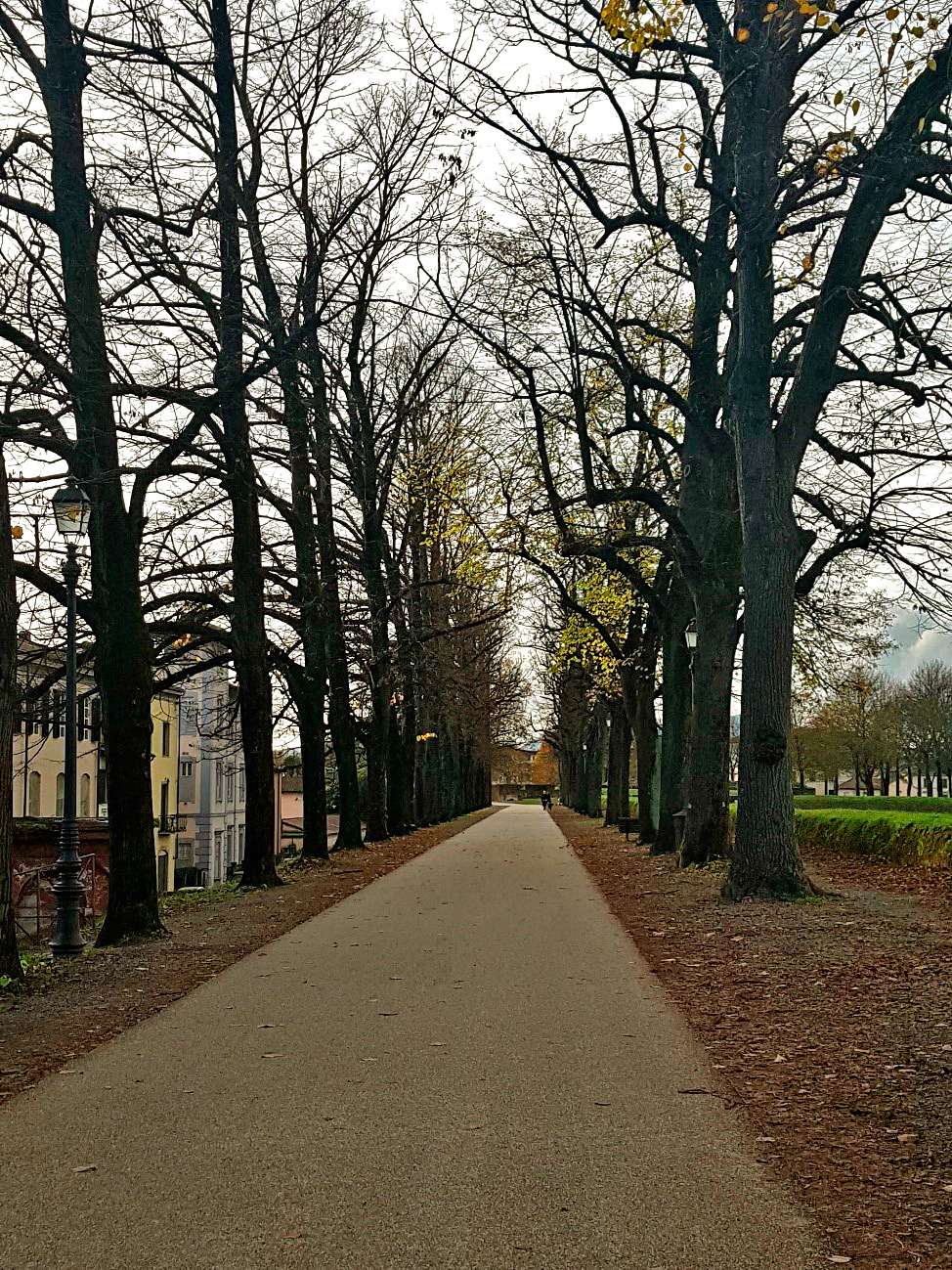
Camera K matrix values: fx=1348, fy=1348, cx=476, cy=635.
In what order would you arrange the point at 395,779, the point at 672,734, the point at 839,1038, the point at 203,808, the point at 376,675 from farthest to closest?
the point at 203,808 < the point at 395,779 < the point at 376,675 < the point at 672,734 < the point at 839,1038

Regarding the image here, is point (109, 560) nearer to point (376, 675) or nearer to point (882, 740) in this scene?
point (376, 675)

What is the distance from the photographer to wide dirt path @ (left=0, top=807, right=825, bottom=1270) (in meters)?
4.65

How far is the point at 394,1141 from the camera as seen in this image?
595 cm

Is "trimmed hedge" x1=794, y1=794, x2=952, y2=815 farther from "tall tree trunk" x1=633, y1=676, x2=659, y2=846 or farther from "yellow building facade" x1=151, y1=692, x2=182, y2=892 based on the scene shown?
"yellow building facade" x1=151, y1=692, x2=182, y2=892

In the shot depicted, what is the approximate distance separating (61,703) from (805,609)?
12.9 meters

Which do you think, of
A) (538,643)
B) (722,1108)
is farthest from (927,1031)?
(538,643)

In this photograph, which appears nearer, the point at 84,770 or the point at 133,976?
the point at 133,976

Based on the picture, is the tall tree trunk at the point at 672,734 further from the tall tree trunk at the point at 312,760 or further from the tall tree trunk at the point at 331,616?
the tall tree trunk at the point at 312,760

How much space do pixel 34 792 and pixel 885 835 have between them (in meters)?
28.4

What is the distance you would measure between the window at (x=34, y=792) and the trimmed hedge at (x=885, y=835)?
24265 mm

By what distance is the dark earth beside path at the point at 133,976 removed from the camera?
855cm

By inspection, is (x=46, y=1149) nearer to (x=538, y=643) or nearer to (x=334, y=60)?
(x=334, y=60)

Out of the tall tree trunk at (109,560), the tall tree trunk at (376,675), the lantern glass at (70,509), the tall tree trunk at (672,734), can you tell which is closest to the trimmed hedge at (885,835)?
the tall tree trunk at (672,734)

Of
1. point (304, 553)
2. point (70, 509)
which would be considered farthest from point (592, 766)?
point (70, 509)
